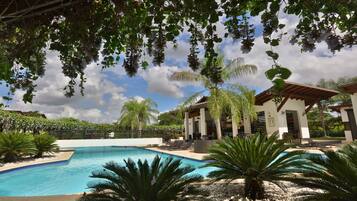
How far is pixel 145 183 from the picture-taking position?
14.6 ft

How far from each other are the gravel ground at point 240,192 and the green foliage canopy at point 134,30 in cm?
387

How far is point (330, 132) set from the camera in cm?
3256

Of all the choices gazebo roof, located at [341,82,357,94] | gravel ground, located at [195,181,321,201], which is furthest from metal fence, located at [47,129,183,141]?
gravel ground, located at [195,181,321,201]

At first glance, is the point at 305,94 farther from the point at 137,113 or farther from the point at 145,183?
the point at 137,113

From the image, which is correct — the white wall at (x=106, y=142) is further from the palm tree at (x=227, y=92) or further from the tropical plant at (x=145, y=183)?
the tropical plant at (x=145, y=183)

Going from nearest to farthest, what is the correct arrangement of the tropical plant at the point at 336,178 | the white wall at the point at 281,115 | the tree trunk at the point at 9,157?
the tropical plant at the point at 336,178 < the tree trunk at the point at 9,157 < the white wall at the point at 281,115

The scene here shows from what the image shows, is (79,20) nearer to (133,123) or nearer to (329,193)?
(329,193)

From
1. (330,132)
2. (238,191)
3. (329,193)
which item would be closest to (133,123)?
(330,132)

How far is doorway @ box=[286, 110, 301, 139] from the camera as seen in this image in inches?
883

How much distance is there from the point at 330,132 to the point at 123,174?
34669 mm

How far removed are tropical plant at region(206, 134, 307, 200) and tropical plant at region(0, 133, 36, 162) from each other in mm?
11806

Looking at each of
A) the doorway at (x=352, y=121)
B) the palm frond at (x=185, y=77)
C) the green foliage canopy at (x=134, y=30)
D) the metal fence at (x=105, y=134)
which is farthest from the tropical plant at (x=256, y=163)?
the metal fence at (x=105, y=134)

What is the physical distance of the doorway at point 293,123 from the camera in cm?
2242

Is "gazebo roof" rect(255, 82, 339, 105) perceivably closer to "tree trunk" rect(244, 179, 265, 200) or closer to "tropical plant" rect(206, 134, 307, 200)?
"tropical plant" rect(206, 134, 307, 200)
